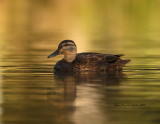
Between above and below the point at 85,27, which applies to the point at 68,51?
below

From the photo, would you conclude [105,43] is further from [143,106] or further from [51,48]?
[143,106]

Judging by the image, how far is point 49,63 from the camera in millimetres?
18328

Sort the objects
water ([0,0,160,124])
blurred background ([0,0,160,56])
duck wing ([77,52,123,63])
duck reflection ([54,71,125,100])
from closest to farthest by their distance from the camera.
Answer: water ([0,0,160,124]) < duck reflection ([54,71,125,100]) < duck wing ([77,52,123,63]) < blurred background ([0,0,160,56])

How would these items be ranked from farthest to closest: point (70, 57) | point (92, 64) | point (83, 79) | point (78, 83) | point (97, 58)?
point (70, 57), point (97, 58), point (92, 64), point (83, 79), point (78, 83)

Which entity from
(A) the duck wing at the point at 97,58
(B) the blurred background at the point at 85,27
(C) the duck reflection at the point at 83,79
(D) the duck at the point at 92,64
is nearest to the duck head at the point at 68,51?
(D) the duck at the point at 92,64

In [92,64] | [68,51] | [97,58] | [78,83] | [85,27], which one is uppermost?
[85,27]

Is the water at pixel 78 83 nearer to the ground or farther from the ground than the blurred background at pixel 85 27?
nearer to the ground

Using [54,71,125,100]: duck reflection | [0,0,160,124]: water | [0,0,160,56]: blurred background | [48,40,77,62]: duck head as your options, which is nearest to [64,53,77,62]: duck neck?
[48,40,77,62]: duck head

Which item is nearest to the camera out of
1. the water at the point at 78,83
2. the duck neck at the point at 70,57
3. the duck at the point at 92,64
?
the water at the point at 78,83

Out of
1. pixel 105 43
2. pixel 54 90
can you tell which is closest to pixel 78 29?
pixel 105 43

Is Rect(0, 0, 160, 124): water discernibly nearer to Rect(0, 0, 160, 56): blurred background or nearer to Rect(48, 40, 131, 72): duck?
Rect(0, 0, 160, 56): blurred background

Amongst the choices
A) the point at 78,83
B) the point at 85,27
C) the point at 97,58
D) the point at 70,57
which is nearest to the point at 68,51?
the point at 70,57

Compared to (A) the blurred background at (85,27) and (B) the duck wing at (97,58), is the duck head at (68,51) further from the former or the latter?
(A) the blurred background at (85,27)

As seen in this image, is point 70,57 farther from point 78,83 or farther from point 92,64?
point 78,83
